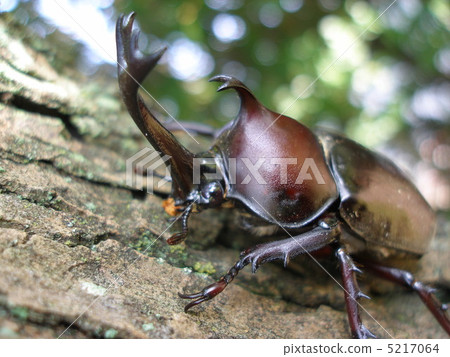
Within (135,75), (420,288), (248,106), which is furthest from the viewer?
(420,288)

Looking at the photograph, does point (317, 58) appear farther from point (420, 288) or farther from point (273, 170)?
point (420, 288)

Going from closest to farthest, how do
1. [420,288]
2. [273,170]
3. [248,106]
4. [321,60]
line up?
[273,170]
[248,106]
[420,288]
[321,60]

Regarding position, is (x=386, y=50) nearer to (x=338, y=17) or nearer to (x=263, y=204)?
(x=338, y=17)

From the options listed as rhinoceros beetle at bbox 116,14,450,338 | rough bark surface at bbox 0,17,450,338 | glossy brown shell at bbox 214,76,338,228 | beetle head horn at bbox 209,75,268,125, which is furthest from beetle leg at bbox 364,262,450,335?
beetle head horn at bbox 209,75,268,125

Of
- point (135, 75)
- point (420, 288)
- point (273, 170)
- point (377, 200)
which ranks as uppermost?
point (135, 75)

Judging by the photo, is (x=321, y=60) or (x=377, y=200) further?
(x=321, y=60)

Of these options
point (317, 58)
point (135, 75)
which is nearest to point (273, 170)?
point (135, 75)

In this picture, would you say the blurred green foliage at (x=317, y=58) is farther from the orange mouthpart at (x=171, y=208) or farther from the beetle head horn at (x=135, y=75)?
the beetle head horn at (x=135, y=75)

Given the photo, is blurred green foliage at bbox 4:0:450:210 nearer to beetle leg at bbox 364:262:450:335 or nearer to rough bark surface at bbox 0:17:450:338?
rough bark surface at bbox 0:17:450:338
